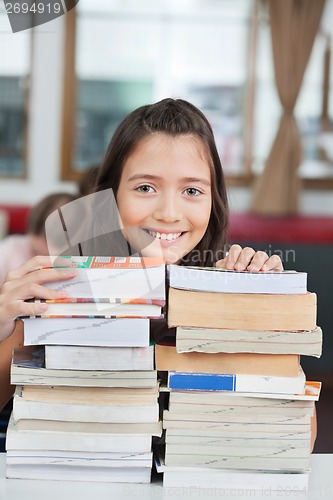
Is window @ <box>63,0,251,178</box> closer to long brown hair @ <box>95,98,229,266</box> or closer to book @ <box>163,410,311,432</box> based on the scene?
long brown hair @ <box>95,98,229,266</box>

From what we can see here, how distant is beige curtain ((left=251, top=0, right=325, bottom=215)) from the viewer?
4.78 meters

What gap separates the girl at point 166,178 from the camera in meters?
1.46

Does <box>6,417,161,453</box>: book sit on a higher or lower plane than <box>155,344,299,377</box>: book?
lower

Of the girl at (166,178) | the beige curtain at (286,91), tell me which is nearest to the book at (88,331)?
the girl at (166,178)

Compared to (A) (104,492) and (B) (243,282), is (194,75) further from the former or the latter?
(A) (104,492)

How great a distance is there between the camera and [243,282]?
1011mm

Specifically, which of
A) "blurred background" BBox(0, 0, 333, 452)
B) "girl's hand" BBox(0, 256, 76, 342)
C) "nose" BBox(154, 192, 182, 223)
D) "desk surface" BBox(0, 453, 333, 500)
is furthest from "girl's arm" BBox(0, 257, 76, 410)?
"blurred background" BBox(0, 0, 333, 452)

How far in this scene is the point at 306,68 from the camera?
15.8 feet

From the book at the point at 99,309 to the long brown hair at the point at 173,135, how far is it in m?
0.61

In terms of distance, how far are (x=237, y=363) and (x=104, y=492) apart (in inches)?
9.4

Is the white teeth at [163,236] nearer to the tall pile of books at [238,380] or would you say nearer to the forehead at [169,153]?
the forehead at [169,153]

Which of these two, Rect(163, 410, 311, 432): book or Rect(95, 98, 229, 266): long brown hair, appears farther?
Rect(95, 98, 229, 266): long brown hair

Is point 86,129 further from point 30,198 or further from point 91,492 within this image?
point 91,492

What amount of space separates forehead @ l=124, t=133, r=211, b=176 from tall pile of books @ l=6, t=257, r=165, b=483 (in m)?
0.47
